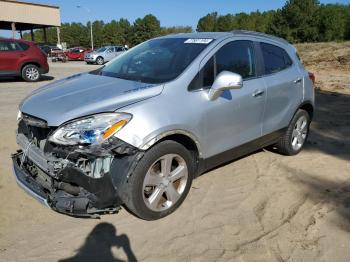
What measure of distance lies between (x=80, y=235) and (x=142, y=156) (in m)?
0.95

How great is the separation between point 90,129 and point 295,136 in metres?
3.55

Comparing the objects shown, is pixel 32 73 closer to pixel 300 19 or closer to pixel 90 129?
pixel 90 129

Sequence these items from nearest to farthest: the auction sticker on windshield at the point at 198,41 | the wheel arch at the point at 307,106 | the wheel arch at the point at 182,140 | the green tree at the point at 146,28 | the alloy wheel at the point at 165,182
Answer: the wheel arch at the point at 182,140 < the alloy wheel at the point at 165,182 < the auction sticker on windshield at the point at 198,41 < the wheel arch at the point at 307,106 < the green tree at the point at 146,28

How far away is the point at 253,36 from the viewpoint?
5.02m

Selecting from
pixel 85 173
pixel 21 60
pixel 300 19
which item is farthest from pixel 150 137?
pixel 300 19

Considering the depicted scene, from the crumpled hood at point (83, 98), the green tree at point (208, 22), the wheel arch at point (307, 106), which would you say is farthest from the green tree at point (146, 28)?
the crumpled hood at point (83, 98)

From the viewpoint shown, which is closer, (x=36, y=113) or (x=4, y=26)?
(x=36, y=113)

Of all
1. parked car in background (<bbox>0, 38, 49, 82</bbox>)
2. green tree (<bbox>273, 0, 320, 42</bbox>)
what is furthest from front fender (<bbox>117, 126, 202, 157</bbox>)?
green tree (<bbox>273, 0, 320, 42</bbox>)

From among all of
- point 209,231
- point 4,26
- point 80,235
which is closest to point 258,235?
point 209,231

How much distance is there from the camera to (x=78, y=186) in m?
3.49

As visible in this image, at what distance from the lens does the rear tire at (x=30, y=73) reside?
14.5 meters

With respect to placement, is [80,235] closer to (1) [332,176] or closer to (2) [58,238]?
(2) [58,238]

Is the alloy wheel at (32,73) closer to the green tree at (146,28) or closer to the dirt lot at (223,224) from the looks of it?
the dirt lot at (223,224)

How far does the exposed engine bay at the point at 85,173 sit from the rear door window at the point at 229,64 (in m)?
1.12
